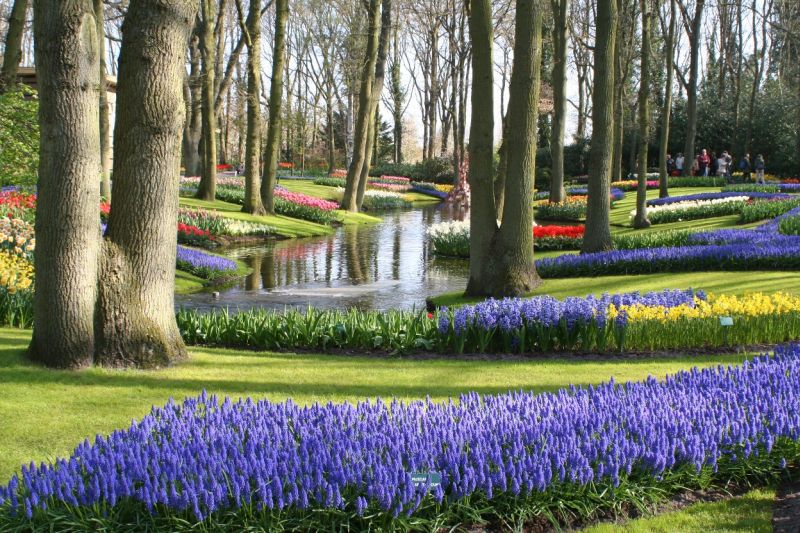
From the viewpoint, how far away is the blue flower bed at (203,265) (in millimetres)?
15831

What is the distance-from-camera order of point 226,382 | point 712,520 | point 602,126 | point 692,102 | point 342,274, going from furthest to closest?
point 692,102 → point 342,274 → point 602,126 → point 226,382 → point 712,520

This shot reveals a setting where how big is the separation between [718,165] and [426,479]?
4010 cm

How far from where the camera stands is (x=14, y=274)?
9.65 metres

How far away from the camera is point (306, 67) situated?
210ft

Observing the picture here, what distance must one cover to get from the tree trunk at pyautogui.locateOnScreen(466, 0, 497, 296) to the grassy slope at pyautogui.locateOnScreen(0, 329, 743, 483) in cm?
435

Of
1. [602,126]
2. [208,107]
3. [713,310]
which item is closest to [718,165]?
[208,107]

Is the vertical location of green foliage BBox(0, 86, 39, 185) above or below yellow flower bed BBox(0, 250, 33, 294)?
above

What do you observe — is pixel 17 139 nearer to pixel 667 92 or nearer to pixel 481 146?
pixel 481 146

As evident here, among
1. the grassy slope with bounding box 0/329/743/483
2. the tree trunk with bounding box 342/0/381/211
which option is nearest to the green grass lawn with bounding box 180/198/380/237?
the tree trunk with bounding box 342/0/381/211

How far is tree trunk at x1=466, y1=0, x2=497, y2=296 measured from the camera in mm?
12516

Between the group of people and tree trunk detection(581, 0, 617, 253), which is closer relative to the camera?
tree trunk detection(581, 0, 617, 253)

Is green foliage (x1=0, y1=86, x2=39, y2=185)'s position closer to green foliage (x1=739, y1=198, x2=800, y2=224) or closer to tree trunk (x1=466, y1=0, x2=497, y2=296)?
tree trunk (x1=466, y1=0, x2=497, y2=296)

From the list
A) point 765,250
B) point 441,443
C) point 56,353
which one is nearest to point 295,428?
point 441,443

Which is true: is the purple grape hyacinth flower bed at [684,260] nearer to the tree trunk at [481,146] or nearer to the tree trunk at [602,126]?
the tree trunk at [602,126]
